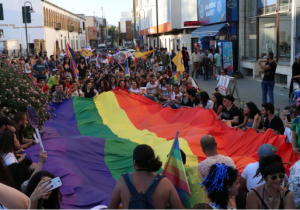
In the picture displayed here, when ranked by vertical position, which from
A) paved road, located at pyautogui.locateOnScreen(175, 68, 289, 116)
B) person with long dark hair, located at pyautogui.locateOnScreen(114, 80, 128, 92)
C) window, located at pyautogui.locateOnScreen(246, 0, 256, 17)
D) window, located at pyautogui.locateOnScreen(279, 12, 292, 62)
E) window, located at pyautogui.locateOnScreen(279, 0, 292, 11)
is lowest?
paved road, located at pyautogui.locateOnScreen(175, 68, 289, 116)

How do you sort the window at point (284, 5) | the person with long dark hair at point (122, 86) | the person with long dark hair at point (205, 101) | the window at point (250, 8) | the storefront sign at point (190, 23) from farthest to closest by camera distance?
the storefront sign at point (190, 23), the window at point (250, 8), the window at point (284, 5), the person with long dark hair at point (122, 86), the person with long dark hair at point (205, 101)

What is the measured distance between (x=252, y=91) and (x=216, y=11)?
366 inches

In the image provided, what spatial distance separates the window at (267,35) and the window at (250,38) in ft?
2.56

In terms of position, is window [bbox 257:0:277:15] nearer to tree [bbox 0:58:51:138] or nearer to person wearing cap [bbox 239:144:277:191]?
tree [bbox 0:58:51:138]

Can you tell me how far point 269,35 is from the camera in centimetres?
2019

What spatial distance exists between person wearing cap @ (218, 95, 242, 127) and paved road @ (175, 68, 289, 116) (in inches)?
147

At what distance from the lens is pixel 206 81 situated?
2208 cm

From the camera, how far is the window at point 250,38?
72.3 feet

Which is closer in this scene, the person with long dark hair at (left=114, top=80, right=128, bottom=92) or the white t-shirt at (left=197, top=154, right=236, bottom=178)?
the white t-shirt at (left=197, top=154, right=236, bottom=178)

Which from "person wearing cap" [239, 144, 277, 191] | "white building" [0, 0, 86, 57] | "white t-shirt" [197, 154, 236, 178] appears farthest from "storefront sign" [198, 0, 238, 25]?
"white building" [0, 0, 86, 57]

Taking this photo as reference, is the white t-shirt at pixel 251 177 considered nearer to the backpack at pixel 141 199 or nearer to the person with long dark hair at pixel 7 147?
the backpack at pixel 141 199

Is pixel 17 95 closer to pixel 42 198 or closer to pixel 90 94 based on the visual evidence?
pixel 90 94

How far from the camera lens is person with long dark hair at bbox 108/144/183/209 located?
3594 millimetres

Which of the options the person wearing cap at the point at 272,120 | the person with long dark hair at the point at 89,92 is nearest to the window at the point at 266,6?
the person with long dark hair at the point at 89,92
